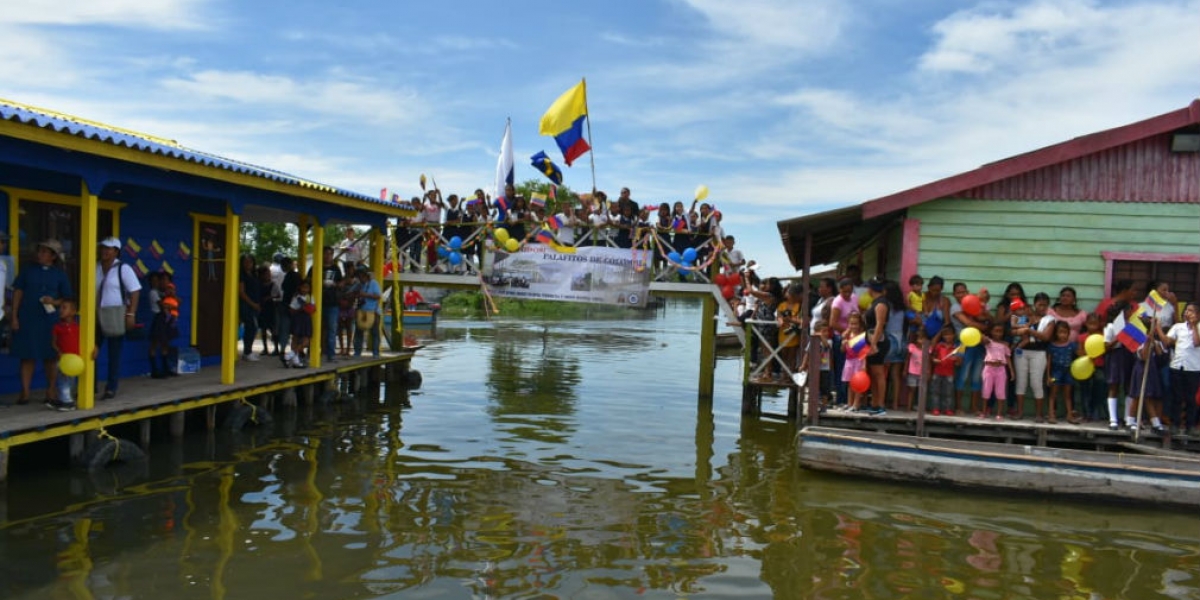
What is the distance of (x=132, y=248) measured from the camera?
38.1 feet

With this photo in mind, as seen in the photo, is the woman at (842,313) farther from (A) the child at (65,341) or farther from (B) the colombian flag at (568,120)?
(A) the child at (65,341)

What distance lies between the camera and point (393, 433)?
12.1m

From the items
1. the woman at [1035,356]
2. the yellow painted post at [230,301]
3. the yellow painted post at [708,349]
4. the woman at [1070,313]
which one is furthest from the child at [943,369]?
the yellow painted post at [230,301]

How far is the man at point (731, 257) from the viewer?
16422 millimetres

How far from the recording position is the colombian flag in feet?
57.2

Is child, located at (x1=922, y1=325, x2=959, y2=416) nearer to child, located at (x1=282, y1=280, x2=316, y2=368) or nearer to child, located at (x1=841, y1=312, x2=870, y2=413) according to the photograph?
child, located at (x1=841, y1=312, x2=870, y2=413)

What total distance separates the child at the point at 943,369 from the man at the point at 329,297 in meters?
9.59

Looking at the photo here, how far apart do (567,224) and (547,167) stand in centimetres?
244

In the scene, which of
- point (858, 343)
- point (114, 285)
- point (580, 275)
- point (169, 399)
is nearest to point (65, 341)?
point (114, 285)

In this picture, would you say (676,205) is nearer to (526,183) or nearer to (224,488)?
(224,488)

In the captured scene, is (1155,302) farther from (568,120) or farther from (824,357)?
(568,120)

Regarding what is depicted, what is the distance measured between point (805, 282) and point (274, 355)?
377 inches

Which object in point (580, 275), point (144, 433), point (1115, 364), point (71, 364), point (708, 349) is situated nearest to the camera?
point (71, 364)

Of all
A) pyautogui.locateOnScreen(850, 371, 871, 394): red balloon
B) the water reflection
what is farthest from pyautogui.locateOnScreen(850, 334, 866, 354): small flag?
the water reflection
